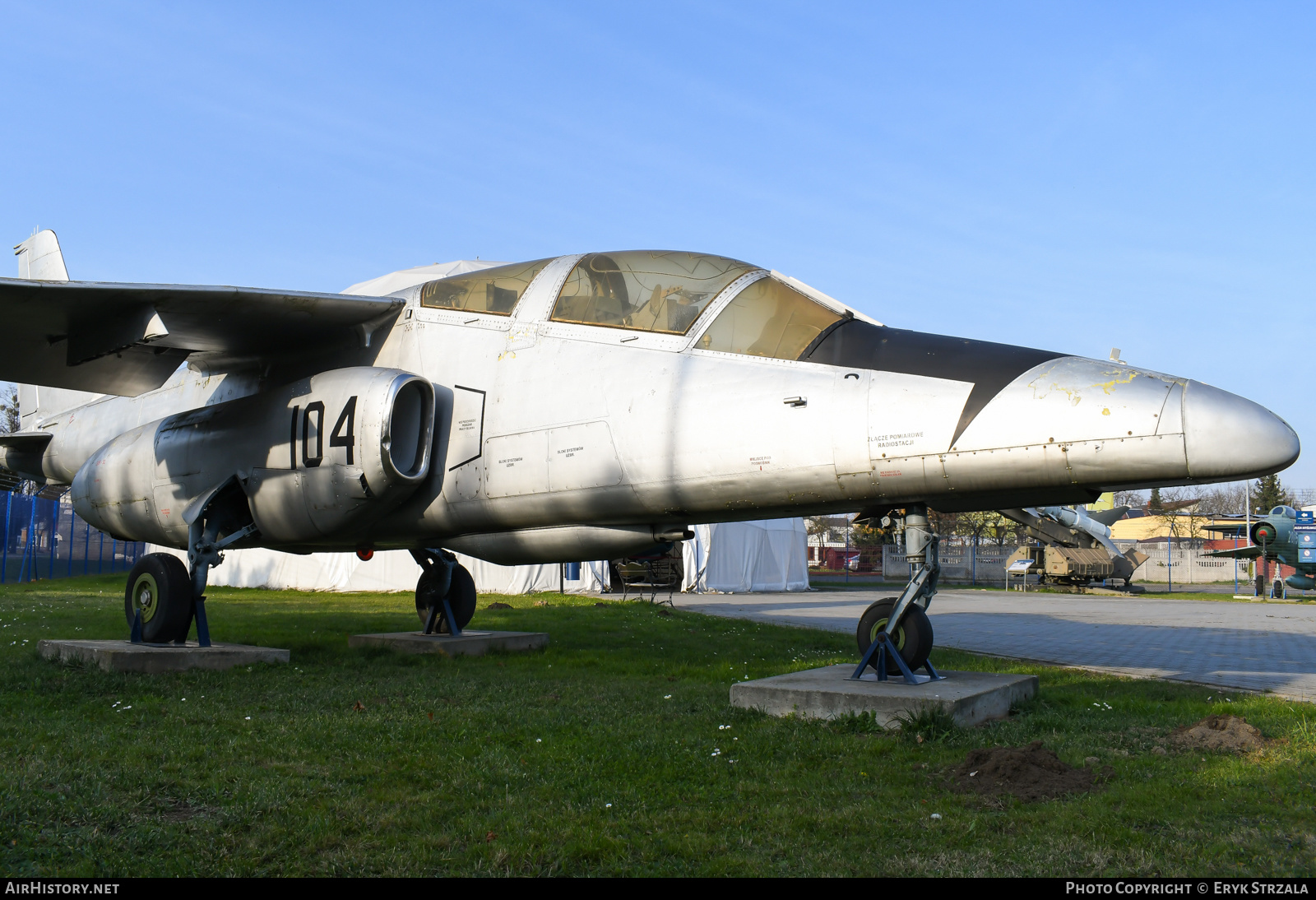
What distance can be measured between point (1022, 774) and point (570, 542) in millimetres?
3616

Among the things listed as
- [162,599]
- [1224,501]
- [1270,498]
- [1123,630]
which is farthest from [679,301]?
[1224,501]

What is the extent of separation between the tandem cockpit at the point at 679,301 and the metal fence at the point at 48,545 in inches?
855

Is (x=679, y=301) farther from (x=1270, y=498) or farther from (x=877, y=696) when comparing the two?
(x=1270, y=498)

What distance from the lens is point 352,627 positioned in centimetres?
1242

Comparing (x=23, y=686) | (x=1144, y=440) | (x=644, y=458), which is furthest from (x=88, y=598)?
(x=1144, y=440)

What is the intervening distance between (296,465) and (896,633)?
4.90 metres

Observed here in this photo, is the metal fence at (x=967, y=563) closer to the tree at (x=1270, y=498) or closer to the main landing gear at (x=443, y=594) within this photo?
the tree at (x=1270, y=498)

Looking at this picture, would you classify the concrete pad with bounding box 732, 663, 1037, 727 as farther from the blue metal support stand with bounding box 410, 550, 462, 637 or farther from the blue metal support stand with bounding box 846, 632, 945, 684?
the blue metal support stand with bounding box 410, 550, 462, 637

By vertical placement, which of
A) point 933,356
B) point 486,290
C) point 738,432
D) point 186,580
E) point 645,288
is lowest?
point 186,580

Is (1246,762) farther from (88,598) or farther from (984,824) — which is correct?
(88,598)

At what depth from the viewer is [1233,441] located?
4531mm

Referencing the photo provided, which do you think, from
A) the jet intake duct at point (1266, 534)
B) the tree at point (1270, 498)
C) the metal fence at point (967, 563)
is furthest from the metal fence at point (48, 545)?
the tree at point (1270, 498)

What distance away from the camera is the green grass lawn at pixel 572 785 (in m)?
3.05

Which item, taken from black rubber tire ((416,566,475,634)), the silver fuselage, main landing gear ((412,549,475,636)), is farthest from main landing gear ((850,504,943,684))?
black rubber tire ((416,566,475,634))
